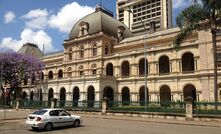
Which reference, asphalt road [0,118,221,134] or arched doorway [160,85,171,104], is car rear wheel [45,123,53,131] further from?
arched doorway [160,85,171,104]

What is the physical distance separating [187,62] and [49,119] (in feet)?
98.6

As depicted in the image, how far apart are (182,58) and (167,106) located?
17490 mm

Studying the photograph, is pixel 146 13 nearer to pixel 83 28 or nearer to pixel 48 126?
pixel 83 28

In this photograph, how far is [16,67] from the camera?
52.2 metres

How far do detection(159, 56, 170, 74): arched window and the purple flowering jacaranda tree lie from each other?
26541mm

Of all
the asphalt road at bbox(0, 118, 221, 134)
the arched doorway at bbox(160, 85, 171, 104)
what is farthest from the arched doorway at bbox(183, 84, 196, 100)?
the asphalt road at bbox(0, 118, 221, 134)

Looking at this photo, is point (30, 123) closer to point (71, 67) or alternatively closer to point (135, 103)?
point (135, 103)

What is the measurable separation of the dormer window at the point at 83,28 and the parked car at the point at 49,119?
36.6 meters

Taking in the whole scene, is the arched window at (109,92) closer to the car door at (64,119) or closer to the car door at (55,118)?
the car door at (64,119)

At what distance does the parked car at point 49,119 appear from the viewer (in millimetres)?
15938

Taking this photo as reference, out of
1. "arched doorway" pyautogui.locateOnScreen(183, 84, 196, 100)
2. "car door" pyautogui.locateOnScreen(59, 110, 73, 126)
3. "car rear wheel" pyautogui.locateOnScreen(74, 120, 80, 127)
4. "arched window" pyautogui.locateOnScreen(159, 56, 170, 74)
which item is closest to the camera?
"car door" pyautogui.locateOnScreen(59, 110, 73, 126)

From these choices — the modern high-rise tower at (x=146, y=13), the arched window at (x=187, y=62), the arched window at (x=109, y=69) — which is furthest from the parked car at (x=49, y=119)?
the modern high-rise tower at (x=146, y=13)

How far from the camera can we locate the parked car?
1594 centimetres

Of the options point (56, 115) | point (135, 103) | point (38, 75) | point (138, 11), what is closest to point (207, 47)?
point (135, 103)
